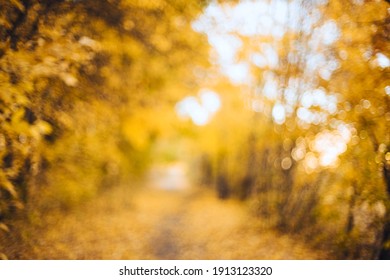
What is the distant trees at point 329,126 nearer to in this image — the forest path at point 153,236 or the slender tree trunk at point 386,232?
the slender tree trunk at point 386,232

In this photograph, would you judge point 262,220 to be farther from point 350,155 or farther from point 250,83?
point 250,83

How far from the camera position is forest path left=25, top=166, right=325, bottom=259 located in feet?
15.4

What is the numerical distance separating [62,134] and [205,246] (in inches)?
142

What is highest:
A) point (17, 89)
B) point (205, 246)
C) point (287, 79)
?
point (287, 79)

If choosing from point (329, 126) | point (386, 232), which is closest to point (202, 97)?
point (329, 126)

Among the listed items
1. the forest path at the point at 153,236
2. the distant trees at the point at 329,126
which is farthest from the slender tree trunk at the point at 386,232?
the forest path at the point at 153,236

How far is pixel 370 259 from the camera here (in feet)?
13.3

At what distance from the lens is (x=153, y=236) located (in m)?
6.00

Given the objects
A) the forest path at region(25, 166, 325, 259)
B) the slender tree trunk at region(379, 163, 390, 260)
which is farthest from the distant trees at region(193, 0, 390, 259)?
the forest path at region(25, 166, 325, 259)

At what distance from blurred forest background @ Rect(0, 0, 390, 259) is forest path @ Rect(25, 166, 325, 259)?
0.21 meters

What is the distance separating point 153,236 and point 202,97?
384 centimetres

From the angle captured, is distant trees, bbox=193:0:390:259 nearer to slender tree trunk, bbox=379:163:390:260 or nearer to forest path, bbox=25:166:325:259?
slender tree trunk, bbox=379:163:390:260

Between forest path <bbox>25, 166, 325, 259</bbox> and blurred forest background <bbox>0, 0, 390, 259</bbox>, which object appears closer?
blurred forest background <bbox>0, 0, 390, 259</bbox>
